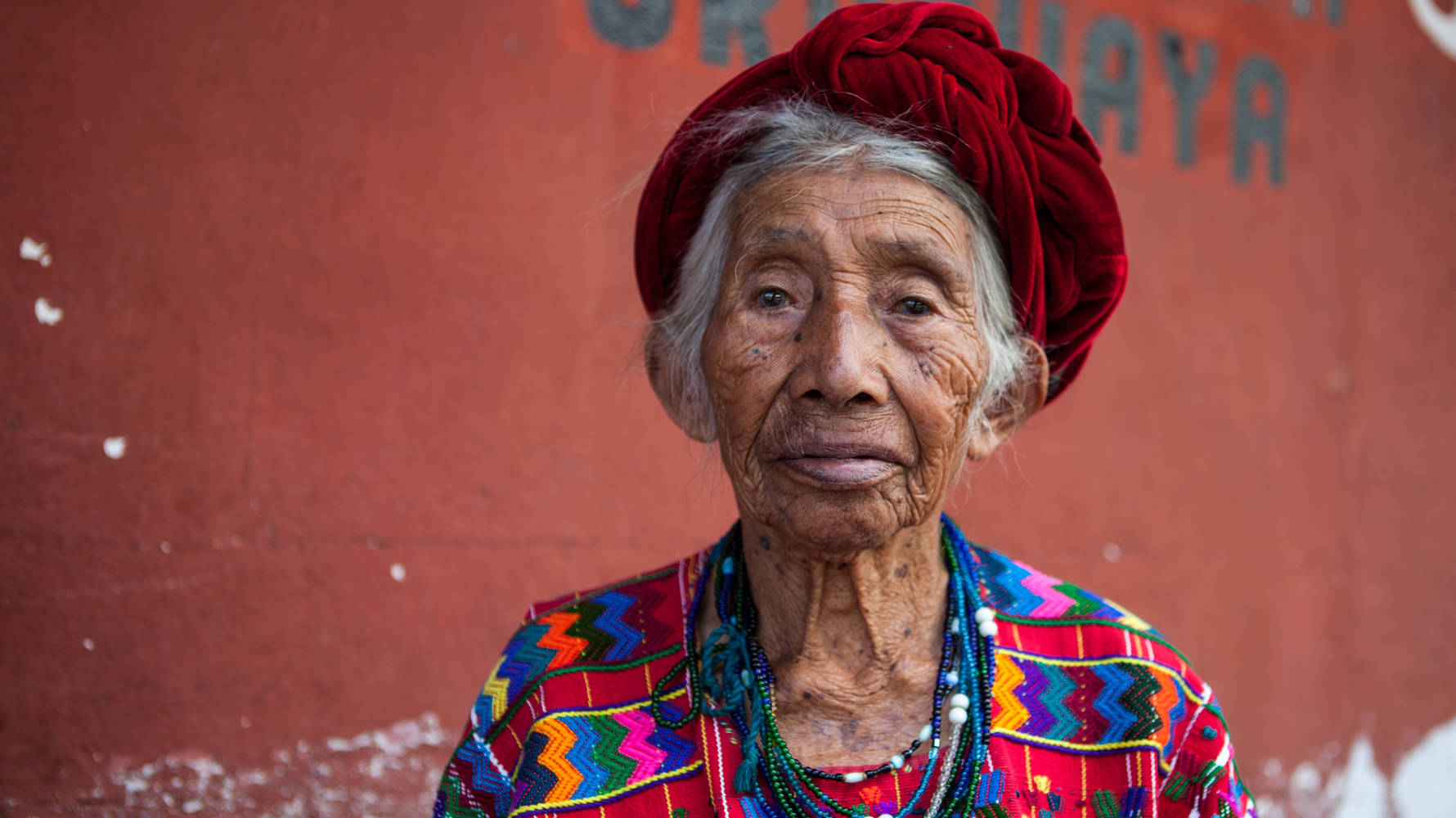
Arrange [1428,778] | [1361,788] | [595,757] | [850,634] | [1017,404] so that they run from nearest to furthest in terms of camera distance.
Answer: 1. [595,757]
2. [850,634]
3. [1017,404]
4. [1361,788]
5. [1428,778]

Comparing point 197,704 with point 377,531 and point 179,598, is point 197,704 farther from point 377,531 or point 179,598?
point 377,531

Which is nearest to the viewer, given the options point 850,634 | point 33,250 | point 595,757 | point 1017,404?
Answer: point 595,757

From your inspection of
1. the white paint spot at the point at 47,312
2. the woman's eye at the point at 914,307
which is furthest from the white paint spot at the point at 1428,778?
the white paint spot at the point at 47,312

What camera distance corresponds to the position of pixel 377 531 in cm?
278


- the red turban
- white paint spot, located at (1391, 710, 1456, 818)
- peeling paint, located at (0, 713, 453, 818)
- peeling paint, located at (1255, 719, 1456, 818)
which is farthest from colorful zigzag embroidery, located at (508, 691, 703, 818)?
white paint spot, located at (1391, 710, 1456, 818)

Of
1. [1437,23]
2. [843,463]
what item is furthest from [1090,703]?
[1437,23]

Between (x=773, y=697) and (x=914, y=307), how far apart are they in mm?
671

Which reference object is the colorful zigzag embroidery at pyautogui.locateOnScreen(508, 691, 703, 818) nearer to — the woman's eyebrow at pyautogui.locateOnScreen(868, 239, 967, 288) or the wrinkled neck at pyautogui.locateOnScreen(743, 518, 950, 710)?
the wrinkled neck at pyautogui.locateOnScreen(743, 518, 950, 710)

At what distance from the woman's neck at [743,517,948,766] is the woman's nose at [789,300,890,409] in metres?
0.28

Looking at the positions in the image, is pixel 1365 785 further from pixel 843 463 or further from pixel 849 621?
pixel 843 463

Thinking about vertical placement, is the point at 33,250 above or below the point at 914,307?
above

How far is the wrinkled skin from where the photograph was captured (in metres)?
1.59

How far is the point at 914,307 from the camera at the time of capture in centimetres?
167

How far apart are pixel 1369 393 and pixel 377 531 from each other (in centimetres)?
371
